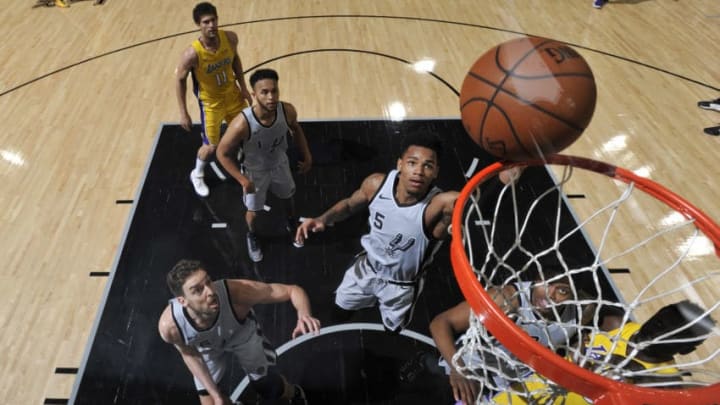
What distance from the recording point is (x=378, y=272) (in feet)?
8.98

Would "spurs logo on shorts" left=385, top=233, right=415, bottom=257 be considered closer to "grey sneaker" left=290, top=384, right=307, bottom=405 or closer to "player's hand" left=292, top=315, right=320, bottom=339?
"player's hand" left=292, top=315, right=320, bottom=339

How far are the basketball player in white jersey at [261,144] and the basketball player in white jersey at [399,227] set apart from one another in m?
0.71

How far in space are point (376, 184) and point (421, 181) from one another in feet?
1.15

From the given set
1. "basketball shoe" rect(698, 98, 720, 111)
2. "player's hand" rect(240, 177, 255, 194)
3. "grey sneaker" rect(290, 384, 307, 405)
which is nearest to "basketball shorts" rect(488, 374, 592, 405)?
"grey sneaker" rect(290, 384, 307, 405)

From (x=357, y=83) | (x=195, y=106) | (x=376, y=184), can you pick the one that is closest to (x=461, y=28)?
(x=357, y=83)

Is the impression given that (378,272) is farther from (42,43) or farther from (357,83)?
(42,43)

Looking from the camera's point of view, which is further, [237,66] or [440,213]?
[237,66]

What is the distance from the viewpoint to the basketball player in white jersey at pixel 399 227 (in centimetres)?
242

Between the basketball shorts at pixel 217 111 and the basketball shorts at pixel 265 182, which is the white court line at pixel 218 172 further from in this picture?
the basketball shorts at pixel 265 182

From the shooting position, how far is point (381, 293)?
9.13 feet

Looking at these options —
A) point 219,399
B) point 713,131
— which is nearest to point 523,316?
point 219,399

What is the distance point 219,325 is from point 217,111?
1.89 m

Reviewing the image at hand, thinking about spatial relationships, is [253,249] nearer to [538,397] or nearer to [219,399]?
[219,399]

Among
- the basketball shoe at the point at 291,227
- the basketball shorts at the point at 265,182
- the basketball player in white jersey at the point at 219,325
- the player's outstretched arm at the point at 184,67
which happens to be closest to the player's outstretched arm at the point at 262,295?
the basketball player in white jersey at the point at 219,325
